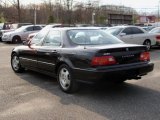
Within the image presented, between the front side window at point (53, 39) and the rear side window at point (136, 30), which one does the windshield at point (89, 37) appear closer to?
the front side window at point (53, 39)

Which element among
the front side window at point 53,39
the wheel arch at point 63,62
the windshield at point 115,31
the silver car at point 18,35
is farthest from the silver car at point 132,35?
the silver car at point 18,35

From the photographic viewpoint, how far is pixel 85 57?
21.1 feet

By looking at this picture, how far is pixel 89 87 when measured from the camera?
7.64 m

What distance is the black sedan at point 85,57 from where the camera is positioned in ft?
20.7

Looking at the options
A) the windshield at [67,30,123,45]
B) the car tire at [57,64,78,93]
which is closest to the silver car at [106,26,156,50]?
the windshield at [67,30,123,45]

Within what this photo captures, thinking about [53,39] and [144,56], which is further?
[53,39]

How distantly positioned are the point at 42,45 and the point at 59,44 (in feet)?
2.85

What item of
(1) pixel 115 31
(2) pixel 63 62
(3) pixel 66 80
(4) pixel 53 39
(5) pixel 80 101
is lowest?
(5) pixel 80 101

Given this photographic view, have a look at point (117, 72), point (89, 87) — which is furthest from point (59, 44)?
point (117, 72)

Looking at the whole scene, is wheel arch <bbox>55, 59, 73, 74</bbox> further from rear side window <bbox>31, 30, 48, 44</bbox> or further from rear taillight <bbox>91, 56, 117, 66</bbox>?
rear side window <bbox>31, 30, 48, 44</bbox>

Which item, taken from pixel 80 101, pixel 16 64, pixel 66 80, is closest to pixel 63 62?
pixel 66 80

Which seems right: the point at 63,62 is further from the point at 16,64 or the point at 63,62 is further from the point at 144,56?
the point at 16,64

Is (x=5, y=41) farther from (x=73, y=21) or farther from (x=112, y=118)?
(x=73, y=21)

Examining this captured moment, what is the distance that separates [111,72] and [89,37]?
147 centimetres
